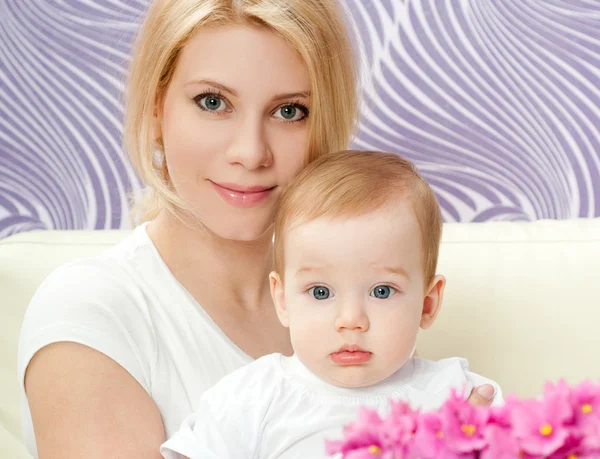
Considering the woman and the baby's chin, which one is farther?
the woman

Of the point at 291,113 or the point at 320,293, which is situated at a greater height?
the point at 291,113

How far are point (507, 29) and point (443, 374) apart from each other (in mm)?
1620

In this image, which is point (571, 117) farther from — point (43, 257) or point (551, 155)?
point (43, 257)

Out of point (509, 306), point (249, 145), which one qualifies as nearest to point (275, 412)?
point (249, 145)

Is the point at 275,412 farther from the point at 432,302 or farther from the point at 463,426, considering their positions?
the point at 463,426

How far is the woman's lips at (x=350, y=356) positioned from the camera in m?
1.38

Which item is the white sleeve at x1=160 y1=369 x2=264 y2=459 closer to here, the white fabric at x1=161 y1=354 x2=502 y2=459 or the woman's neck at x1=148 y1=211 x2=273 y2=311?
the white fabric at x1=161 y1=354 x2=502 y2=459

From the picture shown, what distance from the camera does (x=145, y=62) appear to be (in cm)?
169

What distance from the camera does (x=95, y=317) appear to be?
1536 mm

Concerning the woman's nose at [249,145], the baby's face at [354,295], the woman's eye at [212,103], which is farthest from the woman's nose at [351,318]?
the woman's eye at [212,103]

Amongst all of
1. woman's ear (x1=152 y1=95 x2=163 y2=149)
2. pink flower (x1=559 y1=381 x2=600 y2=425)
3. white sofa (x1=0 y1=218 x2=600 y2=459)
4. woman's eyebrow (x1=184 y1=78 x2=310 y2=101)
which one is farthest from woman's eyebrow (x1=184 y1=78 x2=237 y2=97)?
pink flower (x1=559 y1=381 x2=600 y2=425)

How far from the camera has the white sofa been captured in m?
2.00

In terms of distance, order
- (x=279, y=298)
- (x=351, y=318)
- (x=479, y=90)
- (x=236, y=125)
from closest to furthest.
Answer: (x=351, y=318)
(x=279, y=298)
(x=236, y=125)
(x=479, y=90)

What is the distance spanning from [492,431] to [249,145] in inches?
30.6
